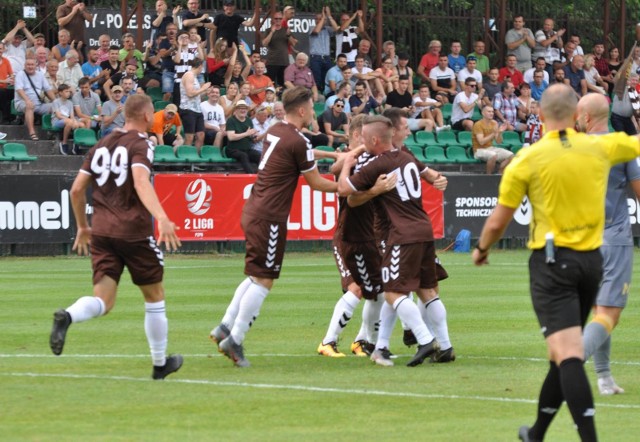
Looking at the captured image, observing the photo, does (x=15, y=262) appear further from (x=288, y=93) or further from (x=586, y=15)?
(x=586, y=15)

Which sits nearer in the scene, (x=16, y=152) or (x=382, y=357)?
(x=382, y=357)

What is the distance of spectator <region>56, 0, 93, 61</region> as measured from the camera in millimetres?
28609

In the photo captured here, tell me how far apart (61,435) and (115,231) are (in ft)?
7.77

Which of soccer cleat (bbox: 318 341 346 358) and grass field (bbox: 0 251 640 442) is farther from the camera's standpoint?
soccer cleat (bbox: 318 341 346 358)

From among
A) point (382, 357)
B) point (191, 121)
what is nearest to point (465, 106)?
point (191, 121)

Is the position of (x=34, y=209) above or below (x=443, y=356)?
below

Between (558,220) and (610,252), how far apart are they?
2154mm

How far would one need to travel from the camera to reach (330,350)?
11961mm

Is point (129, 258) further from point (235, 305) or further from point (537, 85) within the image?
point (537, 85)

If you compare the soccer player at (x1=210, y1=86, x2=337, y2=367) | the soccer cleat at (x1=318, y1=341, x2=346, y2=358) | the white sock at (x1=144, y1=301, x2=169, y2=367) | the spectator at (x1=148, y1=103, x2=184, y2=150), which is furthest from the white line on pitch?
the spectator at (x1=148, y1=103, x2=184, y2=150)

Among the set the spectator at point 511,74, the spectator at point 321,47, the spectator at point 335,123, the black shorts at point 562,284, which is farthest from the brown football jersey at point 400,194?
the spectator at point 511,74

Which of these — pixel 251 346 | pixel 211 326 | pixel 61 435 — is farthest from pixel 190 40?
pixel 61 435

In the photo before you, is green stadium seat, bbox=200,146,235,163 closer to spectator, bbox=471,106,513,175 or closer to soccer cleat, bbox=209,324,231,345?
spectator, bbox=471,106,513,175

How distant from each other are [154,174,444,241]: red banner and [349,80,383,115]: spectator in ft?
9.48
